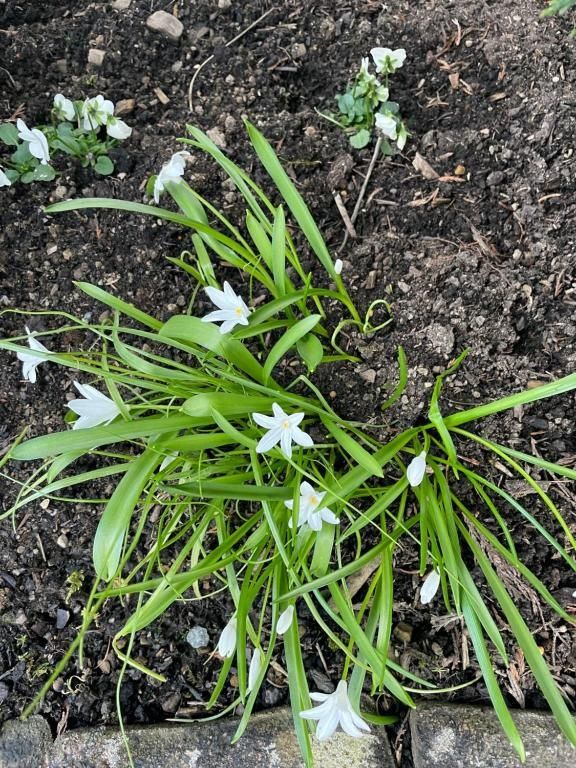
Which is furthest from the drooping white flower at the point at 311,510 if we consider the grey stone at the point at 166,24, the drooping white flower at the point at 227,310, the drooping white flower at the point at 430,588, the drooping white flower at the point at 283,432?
the grey stone at the point at 166,24

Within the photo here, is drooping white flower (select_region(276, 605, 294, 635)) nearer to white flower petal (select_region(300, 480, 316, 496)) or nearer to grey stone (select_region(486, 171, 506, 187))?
white flower petal (select_region(300, 480, 316, 496))

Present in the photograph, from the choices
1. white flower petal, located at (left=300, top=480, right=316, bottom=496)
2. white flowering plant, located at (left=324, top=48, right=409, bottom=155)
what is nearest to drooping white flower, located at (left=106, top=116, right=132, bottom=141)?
white flowering plant, located at (left=324, top=48, right=409, bottom=155)

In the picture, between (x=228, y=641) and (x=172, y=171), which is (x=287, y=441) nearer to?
(x=228, y=641)

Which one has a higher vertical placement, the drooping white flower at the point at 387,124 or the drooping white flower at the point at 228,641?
the drooping white flower at the point at 387,124

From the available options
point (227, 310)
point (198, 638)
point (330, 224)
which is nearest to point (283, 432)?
point (227, 310)

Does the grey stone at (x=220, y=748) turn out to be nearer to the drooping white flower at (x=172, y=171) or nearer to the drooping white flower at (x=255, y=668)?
the drooping white flower at (x=255, y=668)

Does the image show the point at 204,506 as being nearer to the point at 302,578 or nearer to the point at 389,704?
the point at 302,578

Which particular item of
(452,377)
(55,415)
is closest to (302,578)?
(452,377)
